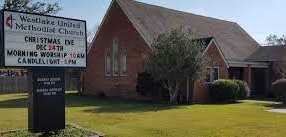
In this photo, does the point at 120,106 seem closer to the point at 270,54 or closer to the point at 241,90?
the point at 241,90

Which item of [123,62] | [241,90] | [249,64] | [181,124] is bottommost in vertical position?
[181,124]

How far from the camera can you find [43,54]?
13.1m

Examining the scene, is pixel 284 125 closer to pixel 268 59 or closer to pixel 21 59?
pixel 21 59

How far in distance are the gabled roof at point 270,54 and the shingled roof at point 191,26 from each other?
25.9 inches

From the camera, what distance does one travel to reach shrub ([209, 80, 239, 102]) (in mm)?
30250

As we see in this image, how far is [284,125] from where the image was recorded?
54.9ft

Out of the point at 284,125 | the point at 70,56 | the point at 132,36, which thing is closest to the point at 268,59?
the point at 132,36

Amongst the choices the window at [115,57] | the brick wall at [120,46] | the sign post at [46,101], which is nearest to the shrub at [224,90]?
the brick wall at [120,46]

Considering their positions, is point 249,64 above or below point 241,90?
above

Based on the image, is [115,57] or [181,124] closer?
[181,124]

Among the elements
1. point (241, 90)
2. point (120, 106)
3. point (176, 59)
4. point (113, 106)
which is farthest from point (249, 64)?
point (113, 106)

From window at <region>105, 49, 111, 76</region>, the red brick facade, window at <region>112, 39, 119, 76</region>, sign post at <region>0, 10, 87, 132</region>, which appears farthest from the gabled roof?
sign post at <region>0, 10, 87, 132</region>

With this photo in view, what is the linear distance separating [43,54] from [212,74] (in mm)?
21378

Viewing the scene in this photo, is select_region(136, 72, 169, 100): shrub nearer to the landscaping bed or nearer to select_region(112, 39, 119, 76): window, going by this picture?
select_region(112, 39, 119, 76): window
